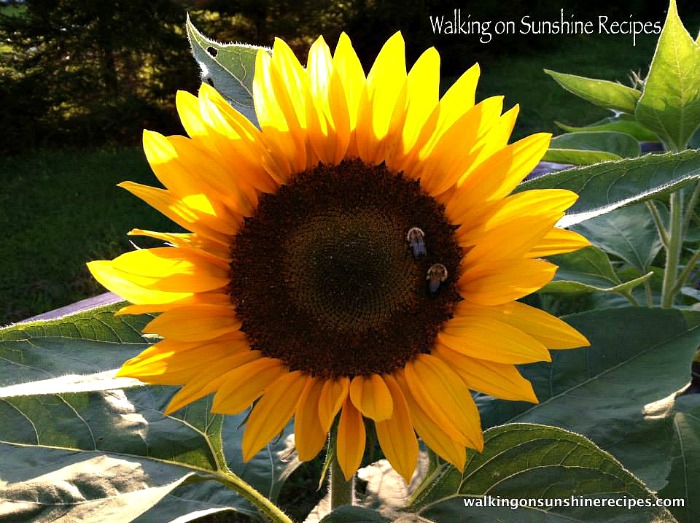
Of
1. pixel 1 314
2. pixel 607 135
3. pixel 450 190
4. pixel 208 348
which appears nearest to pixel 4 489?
pixel 208 348

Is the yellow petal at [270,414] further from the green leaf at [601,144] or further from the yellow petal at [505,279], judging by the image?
the green leaf at [601,144]

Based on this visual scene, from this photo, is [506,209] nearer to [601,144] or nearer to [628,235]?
[601,144]

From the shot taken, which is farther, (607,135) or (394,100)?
(607,135)

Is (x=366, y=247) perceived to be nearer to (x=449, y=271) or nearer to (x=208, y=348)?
(x=449, y=271)

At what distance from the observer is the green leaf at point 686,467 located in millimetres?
1104

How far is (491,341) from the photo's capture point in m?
0.80

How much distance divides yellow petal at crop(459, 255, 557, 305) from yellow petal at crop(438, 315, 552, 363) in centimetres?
3

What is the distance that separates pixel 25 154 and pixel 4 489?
5.84 metres

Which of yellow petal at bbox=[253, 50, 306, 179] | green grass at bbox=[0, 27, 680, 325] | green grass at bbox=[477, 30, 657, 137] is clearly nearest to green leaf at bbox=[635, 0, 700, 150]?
yellow petal at bbox=[253, 50, 306, 179]

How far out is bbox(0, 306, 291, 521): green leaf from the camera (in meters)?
0.83

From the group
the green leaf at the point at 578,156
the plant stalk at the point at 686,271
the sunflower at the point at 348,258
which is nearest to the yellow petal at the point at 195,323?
the sunflower at the point at 348,258

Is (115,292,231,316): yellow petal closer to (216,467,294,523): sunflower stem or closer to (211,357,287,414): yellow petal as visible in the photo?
(211,357,287,414): yellow petal

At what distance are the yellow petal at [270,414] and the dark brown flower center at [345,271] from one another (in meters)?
0.04

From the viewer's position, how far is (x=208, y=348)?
34.4 inches
